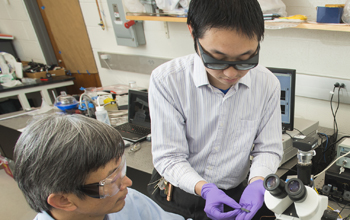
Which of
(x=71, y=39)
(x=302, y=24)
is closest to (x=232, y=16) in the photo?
(x=302, y=24)

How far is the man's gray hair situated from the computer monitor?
45.3 inches

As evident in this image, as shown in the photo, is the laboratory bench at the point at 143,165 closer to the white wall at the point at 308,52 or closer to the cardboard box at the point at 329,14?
the white wall at the point at 308,52

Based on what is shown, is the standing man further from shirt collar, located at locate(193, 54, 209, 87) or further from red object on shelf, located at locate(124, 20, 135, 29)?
red object on shelf, located at locate(124, 20, 135, 29)

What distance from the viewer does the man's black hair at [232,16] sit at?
2.56 ft

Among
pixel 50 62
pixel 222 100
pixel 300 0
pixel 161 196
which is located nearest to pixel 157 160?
pixel 161 196

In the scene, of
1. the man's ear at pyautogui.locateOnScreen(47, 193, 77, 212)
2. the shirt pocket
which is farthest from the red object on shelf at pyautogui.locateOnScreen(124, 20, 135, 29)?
the man's ear at pyautogui.locateOnScreen(47, 193, 77, 212)

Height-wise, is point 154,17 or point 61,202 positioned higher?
point 154,17

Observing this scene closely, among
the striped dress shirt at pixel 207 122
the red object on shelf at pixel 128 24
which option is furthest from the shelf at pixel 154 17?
the striped dress shirt at pixel 207 122

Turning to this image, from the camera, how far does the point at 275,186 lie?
2.35ft

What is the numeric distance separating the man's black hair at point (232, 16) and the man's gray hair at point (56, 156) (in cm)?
47

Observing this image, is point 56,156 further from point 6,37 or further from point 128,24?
point 6,37

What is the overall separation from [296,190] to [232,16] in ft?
1.72

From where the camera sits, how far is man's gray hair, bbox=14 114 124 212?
0.69 metres

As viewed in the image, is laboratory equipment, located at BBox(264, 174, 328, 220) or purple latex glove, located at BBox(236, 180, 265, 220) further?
purple latex glove, located at BBox(236, 180, 265, 220)
